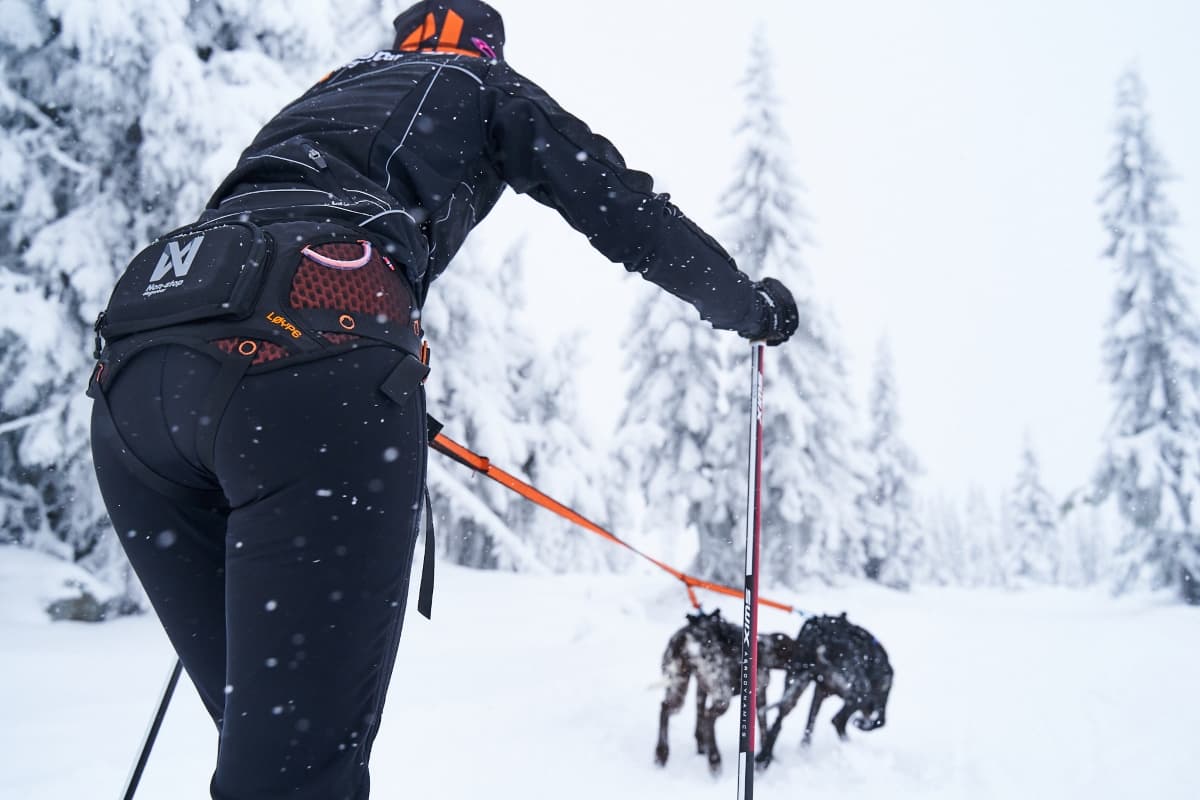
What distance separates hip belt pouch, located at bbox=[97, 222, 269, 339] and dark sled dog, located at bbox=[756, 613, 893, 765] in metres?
4.14

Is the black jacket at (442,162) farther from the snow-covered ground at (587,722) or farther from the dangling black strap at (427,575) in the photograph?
the snow-covered ground at (587,722)

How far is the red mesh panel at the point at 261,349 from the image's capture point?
4.14 ft

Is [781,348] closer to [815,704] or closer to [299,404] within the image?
[815,704]

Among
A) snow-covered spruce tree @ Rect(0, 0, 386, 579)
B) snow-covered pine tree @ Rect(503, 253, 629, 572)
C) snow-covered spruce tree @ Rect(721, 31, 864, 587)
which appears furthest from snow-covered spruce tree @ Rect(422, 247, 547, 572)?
snow-covered spruce tree @ Rect(721, 31, 864, 587)

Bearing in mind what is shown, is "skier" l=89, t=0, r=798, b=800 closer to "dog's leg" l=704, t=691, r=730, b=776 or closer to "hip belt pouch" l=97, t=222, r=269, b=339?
"hip belt pouch" l=97, t=222, r=269, b=339

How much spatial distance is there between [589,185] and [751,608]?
188 cm

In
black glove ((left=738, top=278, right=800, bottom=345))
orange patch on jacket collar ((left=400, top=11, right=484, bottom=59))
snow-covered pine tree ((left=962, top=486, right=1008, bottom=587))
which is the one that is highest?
orange patch on jacket collar ((left=400, top=11, right=484, bottom=59))

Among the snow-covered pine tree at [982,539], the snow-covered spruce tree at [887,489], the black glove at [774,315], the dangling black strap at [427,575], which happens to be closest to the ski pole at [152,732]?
the dangling black strap at [427,575]

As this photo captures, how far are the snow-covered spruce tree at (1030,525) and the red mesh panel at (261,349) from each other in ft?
156

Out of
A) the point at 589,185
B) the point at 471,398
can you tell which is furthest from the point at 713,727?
the point at 471,398

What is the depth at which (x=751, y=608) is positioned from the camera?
9.68ft

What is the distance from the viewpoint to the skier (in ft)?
4.02

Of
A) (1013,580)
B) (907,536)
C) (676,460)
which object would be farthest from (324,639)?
(1013,580)

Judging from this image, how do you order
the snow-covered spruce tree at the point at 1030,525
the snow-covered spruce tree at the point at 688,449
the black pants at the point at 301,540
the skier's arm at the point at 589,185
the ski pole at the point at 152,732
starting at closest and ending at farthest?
the black pants at the point at 301,540 → the skier's arm at the point at 589,185 → the ski pole at the point at 152,732 → the snow-covered spruce tree at the point at 688,449 → the snow-covered spruce tree at the point at 1030,525
